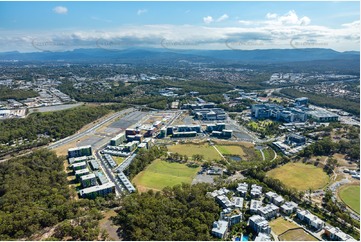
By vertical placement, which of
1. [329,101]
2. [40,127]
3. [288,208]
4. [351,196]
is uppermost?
[40,127]

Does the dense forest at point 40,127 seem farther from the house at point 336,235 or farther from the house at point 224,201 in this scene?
the house at point 336,235

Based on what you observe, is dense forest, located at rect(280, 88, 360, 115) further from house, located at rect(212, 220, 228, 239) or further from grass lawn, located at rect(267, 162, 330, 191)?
house, located at rect(212, 220, 228, 239)

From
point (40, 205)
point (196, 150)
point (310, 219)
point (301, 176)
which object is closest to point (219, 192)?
point (310, 219)

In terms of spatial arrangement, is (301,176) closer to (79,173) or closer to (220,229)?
(220,229)

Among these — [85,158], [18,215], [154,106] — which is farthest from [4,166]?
[154,106]

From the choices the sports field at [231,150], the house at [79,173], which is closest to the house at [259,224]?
the sports field at [231,150]

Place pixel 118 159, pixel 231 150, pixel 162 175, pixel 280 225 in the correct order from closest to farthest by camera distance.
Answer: pixel 280 225, pixel 162 175, pixel 118 159, pixel 231 150
